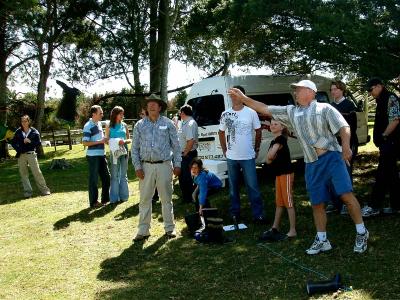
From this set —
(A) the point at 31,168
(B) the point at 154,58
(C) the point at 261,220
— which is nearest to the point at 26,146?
(A) the point at 31,168

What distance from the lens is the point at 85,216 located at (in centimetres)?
836

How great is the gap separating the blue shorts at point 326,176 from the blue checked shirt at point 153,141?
195cm

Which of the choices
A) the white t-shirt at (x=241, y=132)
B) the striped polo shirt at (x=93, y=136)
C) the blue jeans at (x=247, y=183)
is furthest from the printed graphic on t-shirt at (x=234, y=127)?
the striped polo shirt at (x=93, y=136)

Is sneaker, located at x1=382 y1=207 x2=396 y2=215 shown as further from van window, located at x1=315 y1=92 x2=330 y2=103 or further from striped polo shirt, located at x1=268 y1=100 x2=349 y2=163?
van window, located at x1=315 y1=92 x2=330 y2=103

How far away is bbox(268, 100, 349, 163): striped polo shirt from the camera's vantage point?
484 centimetres

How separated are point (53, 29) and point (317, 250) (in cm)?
1801

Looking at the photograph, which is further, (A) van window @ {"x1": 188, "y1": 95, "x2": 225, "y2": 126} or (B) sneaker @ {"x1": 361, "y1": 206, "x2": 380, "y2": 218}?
(A) van window @ {"x1": 188, "y1": 95, "x2": 225, "y2": 126}

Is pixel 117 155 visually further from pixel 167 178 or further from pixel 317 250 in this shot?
pixel 317 250

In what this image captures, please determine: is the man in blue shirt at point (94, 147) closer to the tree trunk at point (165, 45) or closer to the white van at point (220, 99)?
the white van at point (220, 99)

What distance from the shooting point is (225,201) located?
847cm

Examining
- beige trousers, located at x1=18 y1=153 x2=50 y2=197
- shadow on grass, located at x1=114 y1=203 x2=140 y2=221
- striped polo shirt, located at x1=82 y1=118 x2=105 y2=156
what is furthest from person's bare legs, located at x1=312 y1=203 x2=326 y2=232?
beige trousers, located at x1=18 y1=153 x2=50 y2=197

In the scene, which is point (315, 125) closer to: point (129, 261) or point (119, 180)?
point (129, 261)

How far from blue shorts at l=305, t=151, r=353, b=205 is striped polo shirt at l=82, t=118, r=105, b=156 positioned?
4938mm

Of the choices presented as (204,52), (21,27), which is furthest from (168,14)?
(21,27)
